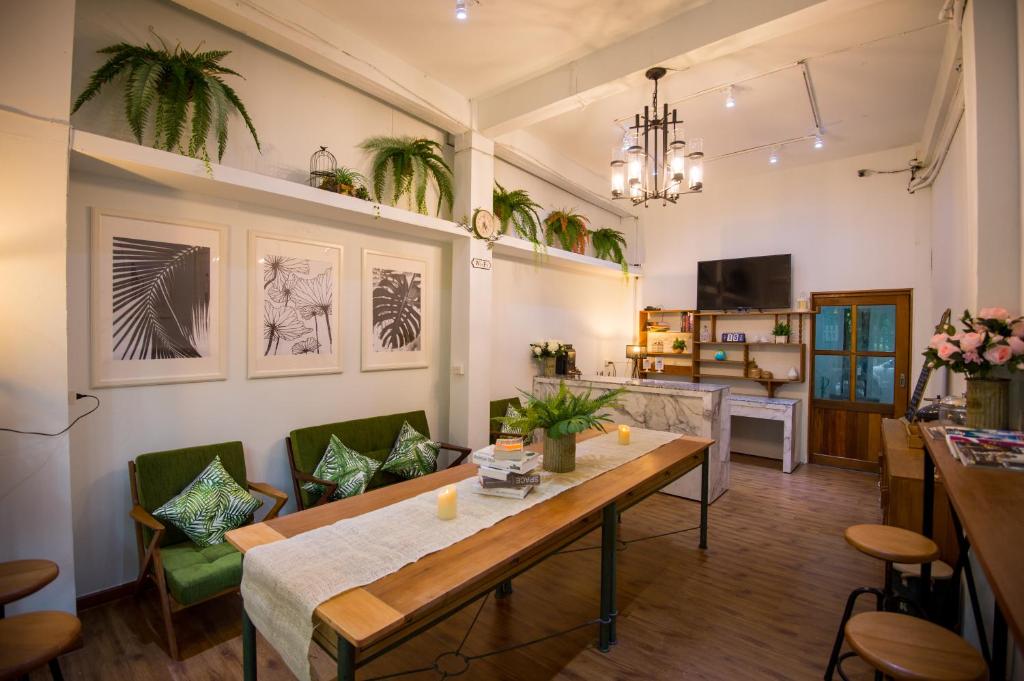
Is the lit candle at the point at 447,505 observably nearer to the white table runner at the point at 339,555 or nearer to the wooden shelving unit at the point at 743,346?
the white table runner at the point at 339,555

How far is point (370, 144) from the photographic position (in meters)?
3.91

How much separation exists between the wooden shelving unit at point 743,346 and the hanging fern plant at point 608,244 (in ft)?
4.27

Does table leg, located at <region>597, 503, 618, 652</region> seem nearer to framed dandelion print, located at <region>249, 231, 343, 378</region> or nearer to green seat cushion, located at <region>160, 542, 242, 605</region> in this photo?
green seat cushion, located at <region>160, 542, 242, 605</region>

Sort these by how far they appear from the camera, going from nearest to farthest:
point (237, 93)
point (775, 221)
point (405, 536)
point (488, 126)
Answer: point (405, 536) < point (237, 93) < point (488, 126) < point (775, 221)

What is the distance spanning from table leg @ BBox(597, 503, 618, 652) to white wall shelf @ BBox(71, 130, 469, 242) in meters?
2.71

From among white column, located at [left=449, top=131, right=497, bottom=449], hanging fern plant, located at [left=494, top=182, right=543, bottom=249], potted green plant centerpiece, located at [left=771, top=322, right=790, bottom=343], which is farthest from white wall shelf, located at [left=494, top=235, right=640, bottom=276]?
potted green plant centerpiece, located at [left=771, top=322, right=790, bottom=343]

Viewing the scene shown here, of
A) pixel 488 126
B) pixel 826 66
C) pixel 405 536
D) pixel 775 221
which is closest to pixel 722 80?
pixel 826 66

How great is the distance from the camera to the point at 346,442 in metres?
3.73

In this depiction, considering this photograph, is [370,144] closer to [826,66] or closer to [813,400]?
[826,66]

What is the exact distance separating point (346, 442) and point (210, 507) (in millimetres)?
1067

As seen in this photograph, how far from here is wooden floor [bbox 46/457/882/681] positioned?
228 centimetres

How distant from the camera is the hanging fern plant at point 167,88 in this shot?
8.64 feet

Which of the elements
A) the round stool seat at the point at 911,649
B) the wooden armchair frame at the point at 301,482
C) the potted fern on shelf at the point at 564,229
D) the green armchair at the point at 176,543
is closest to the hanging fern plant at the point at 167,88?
the green armchair at the point at 176,543

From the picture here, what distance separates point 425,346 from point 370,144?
5.90 feet
